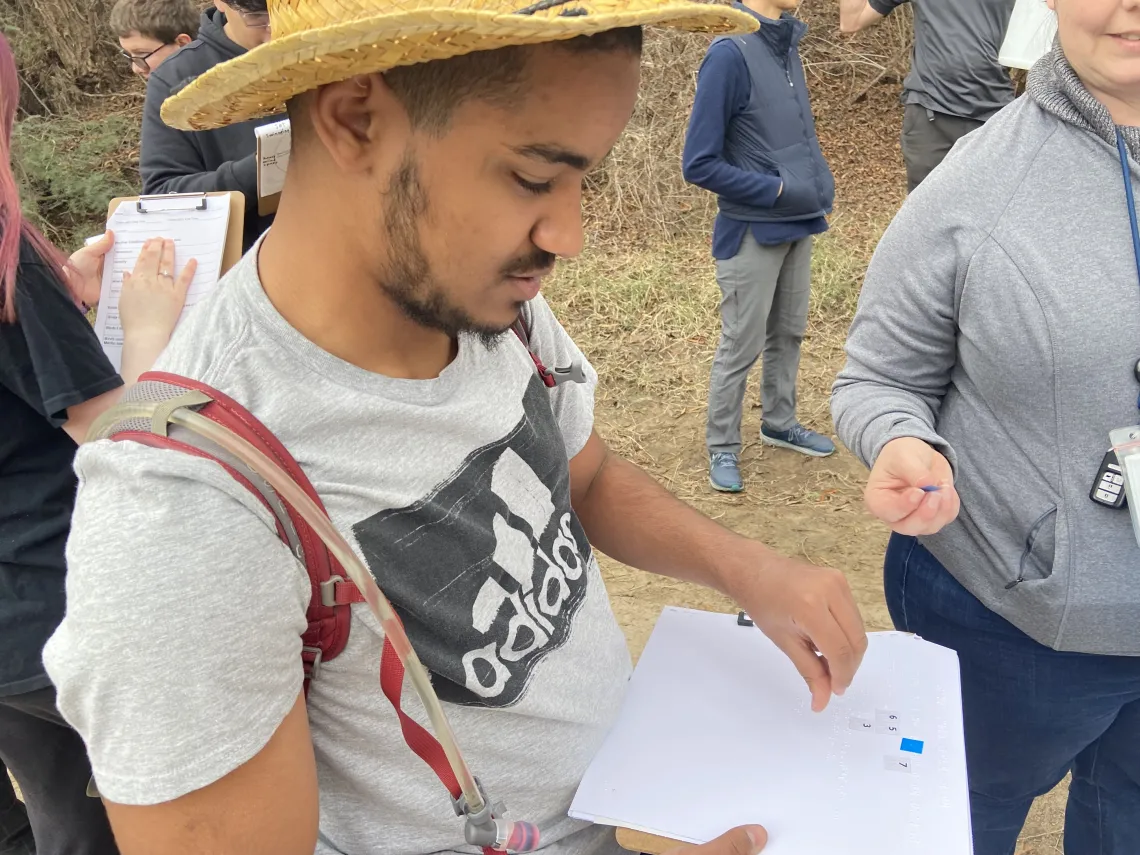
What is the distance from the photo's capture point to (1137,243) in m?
1.53

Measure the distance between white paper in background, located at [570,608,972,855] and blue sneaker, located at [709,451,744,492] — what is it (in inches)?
116

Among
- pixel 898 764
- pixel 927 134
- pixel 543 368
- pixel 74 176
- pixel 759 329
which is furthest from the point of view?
pixel 74 176

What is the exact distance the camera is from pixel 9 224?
71.1 inches

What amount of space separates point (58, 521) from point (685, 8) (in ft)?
5.42

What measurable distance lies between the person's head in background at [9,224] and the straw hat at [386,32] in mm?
931

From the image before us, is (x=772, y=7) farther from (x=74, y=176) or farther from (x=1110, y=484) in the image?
(x=74, y=176)

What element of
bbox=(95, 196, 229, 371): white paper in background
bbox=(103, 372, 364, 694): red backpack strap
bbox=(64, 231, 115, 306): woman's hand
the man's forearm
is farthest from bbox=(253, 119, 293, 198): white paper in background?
bbox=(103, 372, 364, 694): red backpack strap

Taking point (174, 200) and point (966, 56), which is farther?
point (966, 56)

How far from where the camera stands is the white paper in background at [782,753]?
123 cm

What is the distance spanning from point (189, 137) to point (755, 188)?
7.31 ft

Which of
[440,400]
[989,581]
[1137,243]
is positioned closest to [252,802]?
[440,400]

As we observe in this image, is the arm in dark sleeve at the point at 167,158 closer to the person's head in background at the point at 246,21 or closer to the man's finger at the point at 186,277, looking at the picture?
the person's head in background at the point at 246,21

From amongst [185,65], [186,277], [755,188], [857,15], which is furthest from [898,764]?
[857,15]

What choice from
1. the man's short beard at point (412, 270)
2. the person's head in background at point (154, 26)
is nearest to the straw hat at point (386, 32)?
the man's short beard at point (412, 270)
